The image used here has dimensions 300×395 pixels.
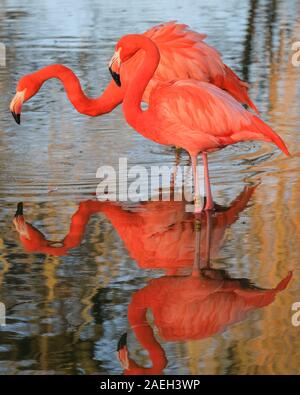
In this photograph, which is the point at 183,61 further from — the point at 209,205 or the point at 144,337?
the point at 144,337

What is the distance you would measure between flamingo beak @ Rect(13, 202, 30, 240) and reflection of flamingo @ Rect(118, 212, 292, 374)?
1.16 meters

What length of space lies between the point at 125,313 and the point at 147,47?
2.41 metres

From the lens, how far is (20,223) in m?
6.66

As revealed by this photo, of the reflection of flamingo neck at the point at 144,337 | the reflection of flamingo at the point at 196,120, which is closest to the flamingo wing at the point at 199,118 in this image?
the reflection of flamingo at the point at 196,120

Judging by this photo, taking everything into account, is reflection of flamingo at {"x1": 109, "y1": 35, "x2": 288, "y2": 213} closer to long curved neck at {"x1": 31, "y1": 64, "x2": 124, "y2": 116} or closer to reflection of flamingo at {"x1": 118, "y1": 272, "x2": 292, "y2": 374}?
long curved neck at {"x1": 31, "y1": 64, "x2": 124, "y2": 116}

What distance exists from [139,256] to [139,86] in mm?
1503

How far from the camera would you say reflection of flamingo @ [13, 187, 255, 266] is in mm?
6047

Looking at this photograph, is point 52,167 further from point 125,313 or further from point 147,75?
point 125,313

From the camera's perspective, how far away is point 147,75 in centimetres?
713

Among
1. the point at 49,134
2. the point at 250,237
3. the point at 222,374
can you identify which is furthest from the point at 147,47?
the point at 222,374

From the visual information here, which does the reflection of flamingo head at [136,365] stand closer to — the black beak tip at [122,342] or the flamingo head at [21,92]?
the black beak tip at [122,342]

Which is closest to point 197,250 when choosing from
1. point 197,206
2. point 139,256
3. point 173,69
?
point 139,256

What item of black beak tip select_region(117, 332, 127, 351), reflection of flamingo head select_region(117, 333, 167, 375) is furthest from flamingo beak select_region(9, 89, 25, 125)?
reflection of flamingo head select_region(117, 333, 167, 375)

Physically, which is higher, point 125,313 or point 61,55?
Answer: point 125,313
